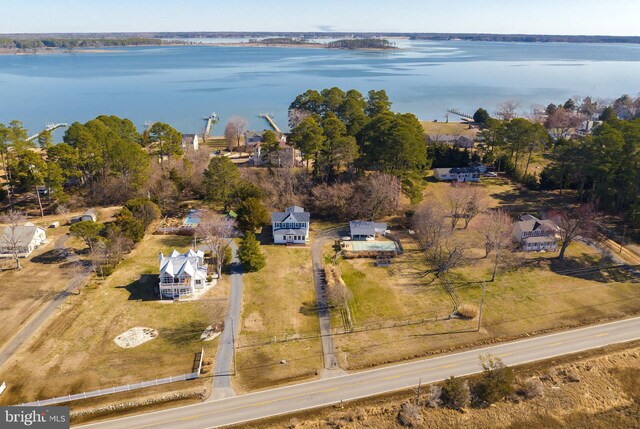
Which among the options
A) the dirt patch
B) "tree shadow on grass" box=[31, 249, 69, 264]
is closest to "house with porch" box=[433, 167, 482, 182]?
the dirt patch

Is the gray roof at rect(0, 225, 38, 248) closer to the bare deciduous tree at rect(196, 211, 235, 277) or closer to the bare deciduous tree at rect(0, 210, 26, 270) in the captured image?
the bare deciduous tree at rect(0, 210, 26, 270)

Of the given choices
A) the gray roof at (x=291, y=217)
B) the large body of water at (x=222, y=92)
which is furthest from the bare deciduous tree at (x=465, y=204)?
the large body of water at (x=222, y=92)

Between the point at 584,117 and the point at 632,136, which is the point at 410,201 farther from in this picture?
the point at 584,117

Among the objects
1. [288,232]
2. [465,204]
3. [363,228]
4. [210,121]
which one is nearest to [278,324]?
[288,232]

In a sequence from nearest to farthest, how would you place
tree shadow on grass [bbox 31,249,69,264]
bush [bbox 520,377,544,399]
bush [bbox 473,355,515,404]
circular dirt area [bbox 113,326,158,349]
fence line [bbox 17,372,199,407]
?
fence line [bbox 17,372,199,407] < bush [bbox 473,355,515,404] < bush [bbox 520,377,544,399] < circular dirt area [bbox 113,326,158,349] < tree shadow on grass [bbox 31,249,69,264]

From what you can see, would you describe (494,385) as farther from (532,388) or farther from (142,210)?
(142,210)

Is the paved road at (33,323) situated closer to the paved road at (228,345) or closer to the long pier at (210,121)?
the paved road at (228,345)
